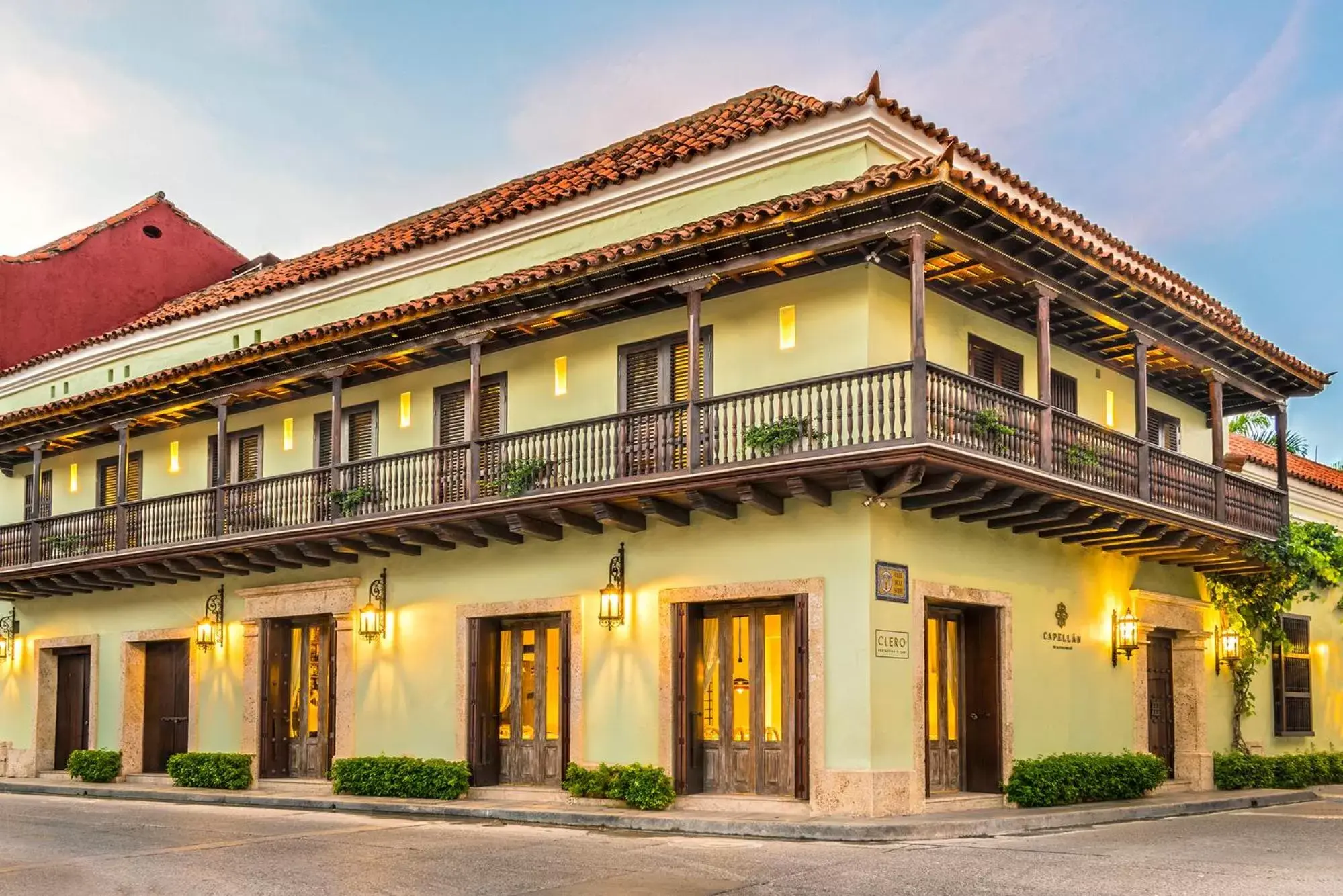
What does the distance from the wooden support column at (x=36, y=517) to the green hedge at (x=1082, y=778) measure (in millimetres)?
17564

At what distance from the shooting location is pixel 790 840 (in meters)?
14.4

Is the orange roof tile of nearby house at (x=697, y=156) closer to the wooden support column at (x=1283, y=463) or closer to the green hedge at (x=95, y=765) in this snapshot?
the wooden support column at (x=1283, y=463)

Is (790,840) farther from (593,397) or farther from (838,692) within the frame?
(593,397)

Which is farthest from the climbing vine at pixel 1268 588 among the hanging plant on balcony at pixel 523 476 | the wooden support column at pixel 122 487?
the wooden support column at pixel 122 487

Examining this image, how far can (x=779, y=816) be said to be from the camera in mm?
15555

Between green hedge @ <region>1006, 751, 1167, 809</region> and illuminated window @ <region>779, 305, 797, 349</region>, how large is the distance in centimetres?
584

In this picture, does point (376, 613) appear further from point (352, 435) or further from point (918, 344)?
point (918, 344)

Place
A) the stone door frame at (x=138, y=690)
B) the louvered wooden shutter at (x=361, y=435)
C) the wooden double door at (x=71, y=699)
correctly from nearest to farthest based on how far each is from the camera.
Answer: the louvered wooden shutter at (x=361, y=435) < the stone door frame at (x=138, y=690) < the wooden double door at (x=71, y=699)

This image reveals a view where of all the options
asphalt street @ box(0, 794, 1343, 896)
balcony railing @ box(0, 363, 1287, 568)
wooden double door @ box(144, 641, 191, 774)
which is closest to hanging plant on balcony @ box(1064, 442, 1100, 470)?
balcony railing @ box(0, 363, 1287, 568)

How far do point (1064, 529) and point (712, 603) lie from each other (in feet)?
15.5

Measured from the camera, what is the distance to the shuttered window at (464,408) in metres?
20.2

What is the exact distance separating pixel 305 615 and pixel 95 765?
5.60m

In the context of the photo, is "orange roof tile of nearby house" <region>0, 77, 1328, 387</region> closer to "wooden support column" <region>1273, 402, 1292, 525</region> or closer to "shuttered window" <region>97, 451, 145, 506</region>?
"wooden support column" <region>1273, 402, 1292, 525</region>

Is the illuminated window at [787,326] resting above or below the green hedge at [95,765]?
above
